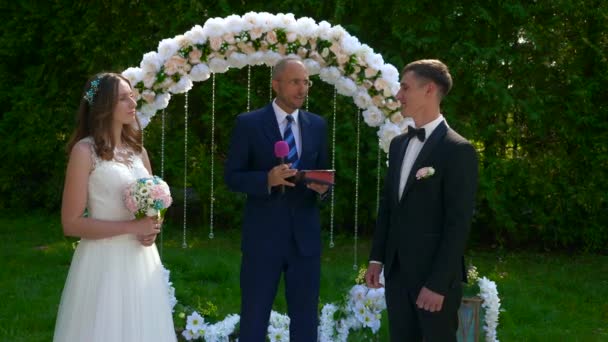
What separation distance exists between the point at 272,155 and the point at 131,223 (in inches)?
36.8

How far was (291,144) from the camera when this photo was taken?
4.64 m

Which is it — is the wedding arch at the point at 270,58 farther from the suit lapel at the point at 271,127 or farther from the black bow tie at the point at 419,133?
the black bow tie at the point at 419,133

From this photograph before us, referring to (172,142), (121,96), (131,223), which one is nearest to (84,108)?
(121,96)

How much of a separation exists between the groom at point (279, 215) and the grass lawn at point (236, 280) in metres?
1.25

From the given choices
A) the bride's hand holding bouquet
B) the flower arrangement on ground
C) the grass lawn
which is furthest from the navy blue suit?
the grass lawn

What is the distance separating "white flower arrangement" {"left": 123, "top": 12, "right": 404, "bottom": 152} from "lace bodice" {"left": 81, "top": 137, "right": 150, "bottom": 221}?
51.0 inches

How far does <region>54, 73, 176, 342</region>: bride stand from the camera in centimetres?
409

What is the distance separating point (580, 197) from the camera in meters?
8.77

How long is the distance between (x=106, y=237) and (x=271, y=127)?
115 cm

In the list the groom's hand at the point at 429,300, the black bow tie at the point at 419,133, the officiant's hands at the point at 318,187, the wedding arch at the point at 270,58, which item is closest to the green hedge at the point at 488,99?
the wedding arch at the point at 270,58

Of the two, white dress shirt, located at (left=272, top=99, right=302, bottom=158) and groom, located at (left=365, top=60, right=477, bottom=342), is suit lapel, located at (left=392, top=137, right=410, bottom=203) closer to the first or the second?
groom, located at (left=365, top=60, right=477, bottom=342)

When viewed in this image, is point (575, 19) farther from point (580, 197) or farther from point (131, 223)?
point (131, 223)

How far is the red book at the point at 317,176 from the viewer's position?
437 cm

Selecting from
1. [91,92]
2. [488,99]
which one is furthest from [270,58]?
[488,99]
